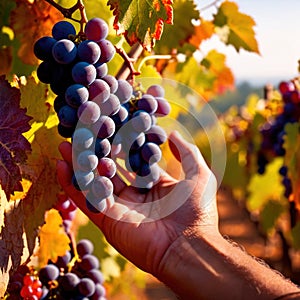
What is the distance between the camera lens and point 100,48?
115 centimetres

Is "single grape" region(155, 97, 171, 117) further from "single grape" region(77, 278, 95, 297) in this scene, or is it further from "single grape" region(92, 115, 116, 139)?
"single grape" region(77, 278, 95, 297)

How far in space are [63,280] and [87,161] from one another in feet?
1.47

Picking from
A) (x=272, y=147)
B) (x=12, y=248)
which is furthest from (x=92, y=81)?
(x=272, y=147)

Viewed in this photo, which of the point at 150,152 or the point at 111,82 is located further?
the point at 150,152

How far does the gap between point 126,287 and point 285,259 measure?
6.91 feet

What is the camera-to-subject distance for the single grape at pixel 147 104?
1274mm

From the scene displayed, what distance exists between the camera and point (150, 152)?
1278 millimetres

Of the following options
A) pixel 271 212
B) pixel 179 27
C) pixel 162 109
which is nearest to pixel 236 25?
pixel 179 27

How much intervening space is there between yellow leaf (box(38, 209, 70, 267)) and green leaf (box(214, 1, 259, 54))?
3.24 ft


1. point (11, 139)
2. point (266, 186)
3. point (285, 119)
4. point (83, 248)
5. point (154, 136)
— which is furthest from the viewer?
point (266, 186)

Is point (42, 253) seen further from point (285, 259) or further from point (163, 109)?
point (285, 259)

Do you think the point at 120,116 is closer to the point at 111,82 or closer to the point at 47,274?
the point at 111,82

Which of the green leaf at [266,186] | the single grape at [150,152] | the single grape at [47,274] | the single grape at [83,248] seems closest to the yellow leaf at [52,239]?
the single grape at [47,274]

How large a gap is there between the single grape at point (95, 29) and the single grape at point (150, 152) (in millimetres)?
262
